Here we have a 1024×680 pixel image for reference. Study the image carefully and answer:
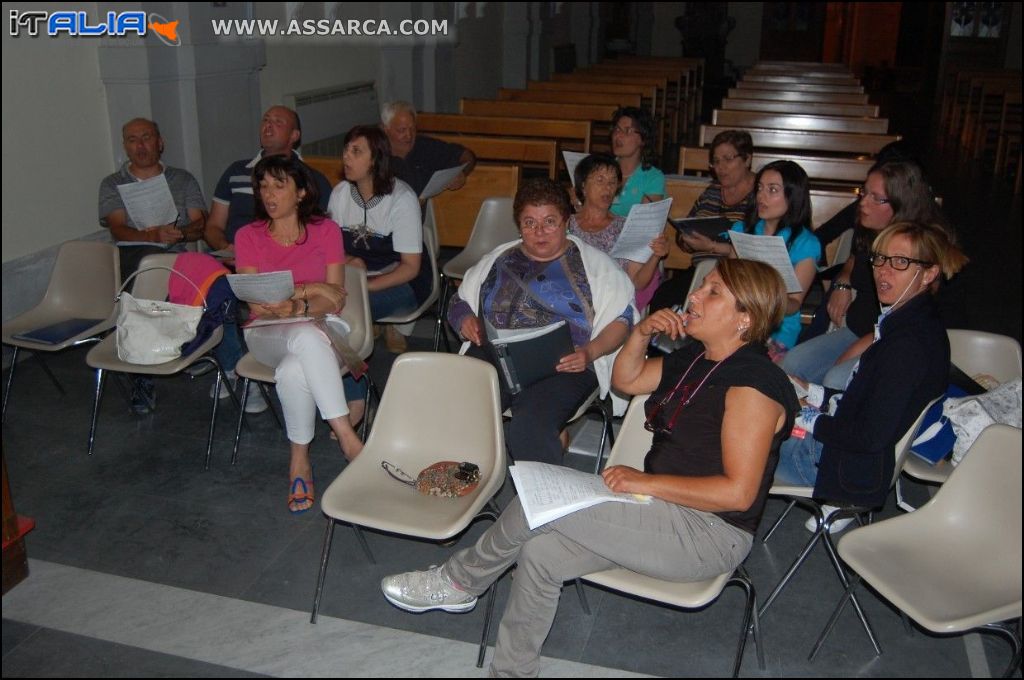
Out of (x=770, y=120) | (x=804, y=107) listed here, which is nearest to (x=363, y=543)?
(x=770, y=120)

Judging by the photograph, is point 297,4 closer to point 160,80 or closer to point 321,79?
point 321,79

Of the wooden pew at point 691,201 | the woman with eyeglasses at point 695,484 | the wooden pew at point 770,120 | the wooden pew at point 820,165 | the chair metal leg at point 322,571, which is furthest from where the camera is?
the wooden pew at point 770,120

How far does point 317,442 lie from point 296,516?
62 centimetres

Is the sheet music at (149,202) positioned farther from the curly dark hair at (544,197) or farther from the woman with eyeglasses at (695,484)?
the woman with eyeglasses at (695,484)

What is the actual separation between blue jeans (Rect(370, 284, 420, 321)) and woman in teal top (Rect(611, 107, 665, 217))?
3.80ft

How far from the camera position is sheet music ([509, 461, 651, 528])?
7.70 ft

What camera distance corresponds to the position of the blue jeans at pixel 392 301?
4336 millimetres

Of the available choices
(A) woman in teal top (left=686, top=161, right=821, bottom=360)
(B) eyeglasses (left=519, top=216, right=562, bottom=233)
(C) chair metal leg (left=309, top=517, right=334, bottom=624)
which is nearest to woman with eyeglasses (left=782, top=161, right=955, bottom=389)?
(A) woman in teal top (left=686, top=161, right=821, bottom=360)

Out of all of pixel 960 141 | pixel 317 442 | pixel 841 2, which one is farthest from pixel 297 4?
pixel 841 2

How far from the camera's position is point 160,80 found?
561cm

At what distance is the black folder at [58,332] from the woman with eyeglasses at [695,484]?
2.59m

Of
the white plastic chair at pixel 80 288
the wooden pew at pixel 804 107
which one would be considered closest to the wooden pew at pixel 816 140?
the wooden pew at pixel 804 107

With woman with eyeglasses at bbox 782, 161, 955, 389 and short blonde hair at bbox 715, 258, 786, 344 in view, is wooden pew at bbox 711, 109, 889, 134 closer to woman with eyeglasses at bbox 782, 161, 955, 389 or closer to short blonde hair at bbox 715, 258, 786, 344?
woman with eyeglasses at bbox 782, 161, 955, 389

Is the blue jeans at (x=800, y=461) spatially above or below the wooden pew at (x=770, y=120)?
below
